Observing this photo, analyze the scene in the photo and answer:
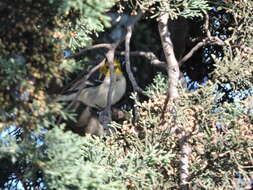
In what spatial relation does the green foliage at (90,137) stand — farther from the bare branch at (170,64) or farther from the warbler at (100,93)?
the warbler at (100,93)

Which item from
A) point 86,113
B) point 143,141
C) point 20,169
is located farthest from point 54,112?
point 86,113

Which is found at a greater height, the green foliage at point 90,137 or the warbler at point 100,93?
the warbler at point 100,93

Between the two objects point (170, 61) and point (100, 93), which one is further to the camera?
point (100, 93)

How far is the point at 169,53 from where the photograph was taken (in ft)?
6.40

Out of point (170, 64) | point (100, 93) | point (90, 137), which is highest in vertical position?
point (100, 93)

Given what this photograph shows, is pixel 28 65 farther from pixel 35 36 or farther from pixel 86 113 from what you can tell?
pixel 86 113

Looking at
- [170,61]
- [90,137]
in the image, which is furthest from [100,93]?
[90,137]

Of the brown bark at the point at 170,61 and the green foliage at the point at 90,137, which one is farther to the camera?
the brown bark at the point at 170,61

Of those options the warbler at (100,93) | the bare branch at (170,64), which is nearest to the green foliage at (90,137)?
the bare branch at (170,64)

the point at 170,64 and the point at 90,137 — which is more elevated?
the point at 170,64

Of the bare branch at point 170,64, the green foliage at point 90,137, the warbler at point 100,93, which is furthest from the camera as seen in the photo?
the warbler at point 100,93

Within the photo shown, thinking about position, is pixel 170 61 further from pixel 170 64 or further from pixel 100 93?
pixel 100 93

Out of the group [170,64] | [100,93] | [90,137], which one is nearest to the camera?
[90,137]

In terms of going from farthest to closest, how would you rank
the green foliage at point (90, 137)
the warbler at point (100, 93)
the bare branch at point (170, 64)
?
the warbler at point (100, 93) < the bare branch at point (170, 64) < the green foliage at point (90, 137)
